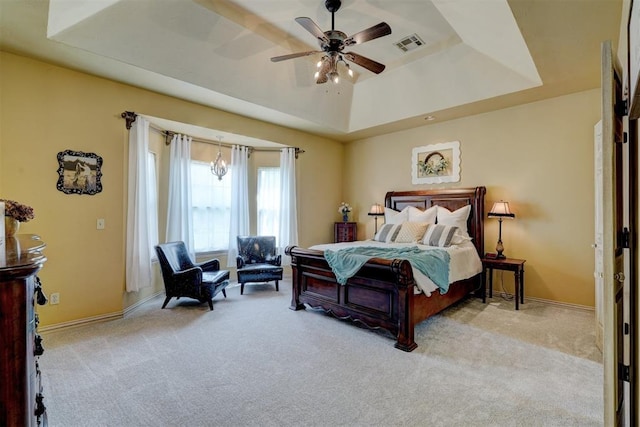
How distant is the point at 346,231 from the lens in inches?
247

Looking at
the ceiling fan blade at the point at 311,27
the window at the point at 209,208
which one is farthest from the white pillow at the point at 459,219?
the window at the point at 209,208

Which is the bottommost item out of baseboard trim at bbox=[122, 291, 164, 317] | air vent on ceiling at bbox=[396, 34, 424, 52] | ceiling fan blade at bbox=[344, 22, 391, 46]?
baseboard trim at bbox=[122, 291, 164, 317]

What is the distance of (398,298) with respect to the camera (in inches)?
116

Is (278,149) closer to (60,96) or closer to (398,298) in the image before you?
(60,96)

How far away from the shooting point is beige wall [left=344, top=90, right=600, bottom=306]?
3986 mm

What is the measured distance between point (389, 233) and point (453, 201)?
121cm

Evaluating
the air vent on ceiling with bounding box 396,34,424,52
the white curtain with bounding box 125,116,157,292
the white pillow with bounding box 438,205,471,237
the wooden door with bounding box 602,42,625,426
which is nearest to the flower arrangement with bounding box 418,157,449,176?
the white pillow with bounding box 438,205,471,237

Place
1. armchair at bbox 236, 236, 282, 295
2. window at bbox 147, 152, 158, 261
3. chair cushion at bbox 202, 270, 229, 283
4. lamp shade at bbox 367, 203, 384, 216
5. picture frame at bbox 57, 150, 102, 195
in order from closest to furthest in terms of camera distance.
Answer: picture frame at bbox 57, 150, 102, 195 < chair cushion at bbox 202, 270, 229, 283 < window at bbox 147, 152, 158, 261 < armchair at bbox 236, 236, 282, 295 < lamp shade at bbox 367, 203, 384, 216

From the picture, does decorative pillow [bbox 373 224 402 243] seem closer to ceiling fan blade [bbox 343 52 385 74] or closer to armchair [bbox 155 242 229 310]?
ceiling fan blade [bbox 343 52 385 74]

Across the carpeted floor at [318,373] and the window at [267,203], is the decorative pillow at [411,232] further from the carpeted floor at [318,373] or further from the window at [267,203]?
the window at [267,203]

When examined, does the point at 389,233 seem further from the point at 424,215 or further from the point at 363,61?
the point at 363,61

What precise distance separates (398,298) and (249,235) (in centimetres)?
357

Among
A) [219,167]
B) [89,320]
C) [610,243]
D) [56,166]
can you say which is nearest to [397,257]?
[610,243]

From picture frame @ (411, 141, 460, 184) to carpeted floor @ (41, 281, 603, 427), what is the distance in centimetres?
250
